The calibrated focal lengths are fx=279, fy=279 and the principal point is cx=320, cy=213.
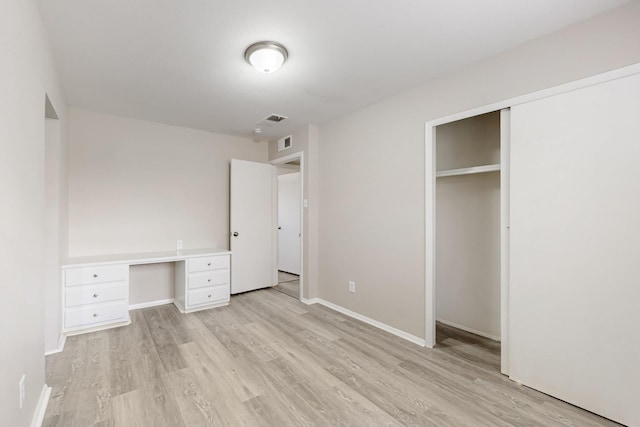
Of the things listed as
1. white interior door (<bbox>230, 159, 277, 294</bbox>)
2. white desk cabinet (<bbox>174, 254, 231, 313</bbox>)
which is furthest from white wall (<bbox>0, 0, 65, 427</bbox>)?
white interior door (<bbox>230, 159, 277, 294</bbox>)

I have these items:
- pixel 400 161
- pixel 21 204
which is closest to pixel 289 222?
pixel 400 161

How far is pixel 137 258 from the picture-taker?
3279 mm

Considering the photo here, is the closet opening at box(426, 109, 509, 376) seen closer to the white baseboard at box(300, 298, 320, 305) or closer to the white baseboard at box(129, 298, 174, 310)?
the white baseboard at box(300, 298, 320, 305)

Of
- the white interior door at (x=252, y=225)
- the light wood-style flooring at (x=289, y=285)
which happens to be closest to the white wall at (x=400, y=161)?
the light wood-style flooring at (x=289, y=285)

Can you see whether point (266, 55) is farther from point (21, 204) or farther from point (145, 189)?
point (145, 189)

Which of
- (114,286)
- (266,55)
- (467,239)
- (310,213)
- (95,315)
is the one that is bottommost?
(95,315)

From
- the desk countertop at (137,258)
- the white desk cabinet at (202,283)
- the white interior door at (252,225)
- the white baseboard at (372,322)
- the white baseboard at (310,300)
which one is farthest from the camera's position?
the white interior door at (252,225)

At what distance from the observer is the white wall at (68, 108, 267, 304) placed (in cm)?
337

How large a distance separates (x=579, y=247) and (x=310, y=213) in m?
2.81

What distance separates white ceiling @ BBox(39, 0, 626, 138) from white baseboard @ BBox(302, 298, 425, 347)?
98.0 inches

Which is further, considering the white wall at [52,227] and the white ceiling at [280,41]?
the white wall at [52,227]

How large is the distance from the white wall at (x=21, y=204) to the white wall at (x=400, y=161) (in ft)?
9.05

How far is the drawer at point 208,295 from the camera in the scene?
357cm

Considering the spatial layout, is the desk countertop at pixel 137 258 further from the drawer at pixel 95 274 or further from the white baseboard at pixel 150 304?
the white baseboard at pixel 150 304
